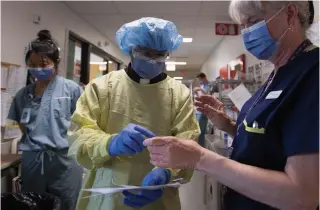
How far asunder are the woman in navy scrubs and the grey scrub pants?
128cm

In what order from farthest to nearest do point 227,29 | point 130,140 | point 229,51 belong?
point 229,51
point 227,29
point 130,140

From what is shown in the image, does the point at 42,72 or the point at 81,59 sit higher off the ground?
the point at 81,59

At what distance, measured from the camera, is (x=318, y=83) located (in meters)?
0.63

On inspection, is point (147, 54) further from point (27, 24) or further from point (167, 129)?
point (27, 24)

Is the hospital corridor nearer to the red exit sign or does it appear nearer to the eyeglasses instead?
the eyeglasses

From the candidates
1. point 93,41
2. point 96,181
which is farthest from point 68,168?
point 93,41

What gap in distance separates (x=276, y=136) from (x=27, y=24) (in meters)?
2.90

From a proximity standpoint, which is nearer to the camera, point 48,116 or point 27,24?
point 48,116

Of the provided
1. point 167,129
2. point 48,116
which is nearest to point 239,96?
point 167,129

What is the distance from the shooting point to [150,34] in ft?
3.26

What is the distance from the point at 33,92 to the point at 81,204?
3.98ft

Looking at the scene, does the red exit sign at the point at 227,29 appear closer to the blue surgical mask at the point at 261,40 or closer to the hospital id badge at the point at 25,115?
the hospital id badge at the point at 25,115

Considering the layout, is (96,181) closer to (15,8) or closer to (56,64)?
(56,64)

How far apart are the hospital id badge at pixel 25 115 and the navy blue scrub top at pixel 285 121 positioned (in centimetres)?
155
